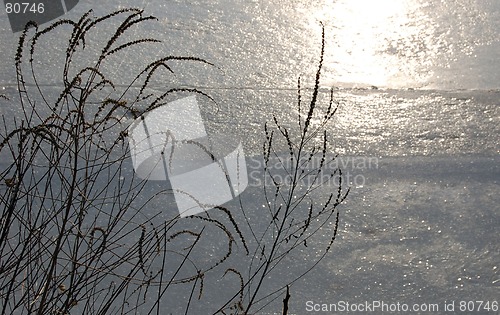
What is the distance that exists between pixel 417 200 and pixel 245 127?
1.12 meters

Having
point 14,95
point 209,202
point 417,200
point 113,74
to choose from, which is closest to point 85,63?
point 113,74

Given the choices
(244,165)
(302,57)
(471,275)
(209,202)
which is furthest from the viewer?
(302,57)

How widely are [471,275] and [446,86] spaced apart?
2156 mm

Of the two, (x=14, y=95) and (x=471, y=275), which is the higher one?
(x=14, y=95)

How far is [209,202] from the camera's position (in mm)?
4383

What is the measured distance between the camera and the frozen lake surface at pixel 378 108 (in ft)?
12.9

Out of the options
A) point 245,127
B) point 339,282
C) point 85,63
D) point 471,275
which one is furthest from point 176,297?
point 85,63

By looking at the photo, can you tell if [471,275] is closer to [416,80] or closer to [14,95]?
[416,80]

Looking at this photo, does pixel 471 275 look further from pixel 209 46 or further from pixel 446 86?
pixel 209 46

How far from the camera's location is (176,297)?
3637 millimetres

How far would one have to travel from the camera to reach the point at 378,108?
5.50m

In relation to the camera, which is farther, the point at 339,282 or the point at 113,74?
the point at 113,74

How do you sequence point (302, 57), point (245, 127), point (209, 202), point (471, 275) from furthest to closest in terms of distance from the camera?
point (302, 57), point (245, 127), point (209, 202), point (471, 275)

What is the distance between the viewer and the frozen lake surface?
12.9 ft
